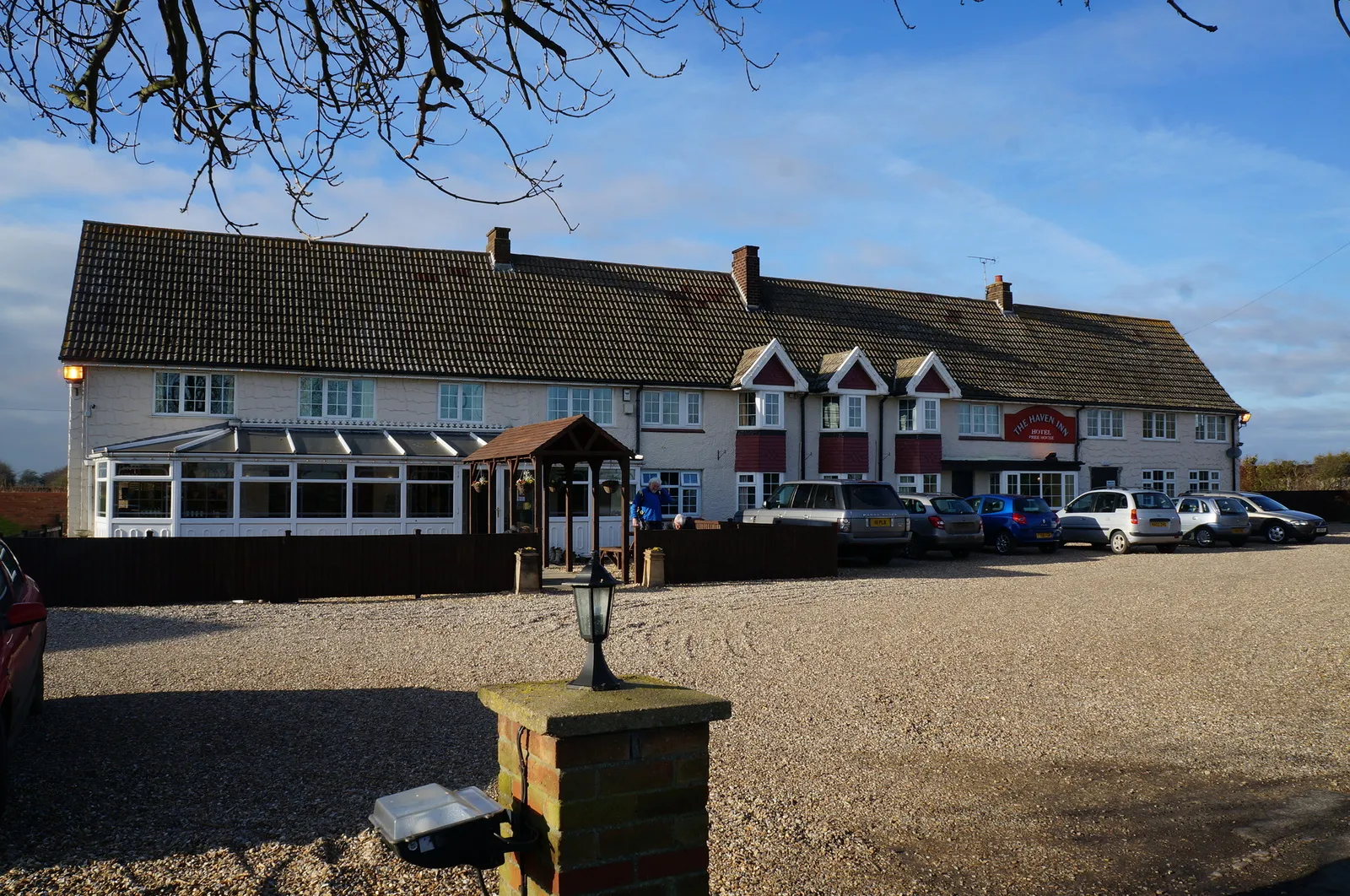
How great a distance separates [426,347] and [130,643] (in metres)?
15.8

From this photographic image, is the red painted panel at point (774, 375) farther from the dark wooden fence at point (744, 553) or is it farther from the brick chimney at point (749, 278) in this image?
the dark wooden fence at point (744, 553)

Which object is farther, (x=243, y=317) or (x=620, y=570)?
(x=243, y=317)

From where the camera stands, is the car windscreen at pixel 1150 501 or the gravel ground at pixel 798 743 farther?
the car windscreen at pixel 1150 501

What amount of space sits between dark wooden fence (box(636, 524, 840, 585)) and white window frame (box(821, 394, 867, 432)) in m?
10.2

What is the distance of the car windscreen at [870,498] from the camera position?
75.3ft

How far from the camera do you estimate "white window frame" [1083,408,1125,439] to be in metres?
36.2

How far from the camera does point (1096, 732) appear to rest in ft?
26.3

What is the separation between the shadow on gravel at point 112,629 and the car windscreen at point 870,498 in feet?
42.6

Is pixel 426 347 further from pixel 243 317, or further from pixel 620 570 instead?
pixel 620 570

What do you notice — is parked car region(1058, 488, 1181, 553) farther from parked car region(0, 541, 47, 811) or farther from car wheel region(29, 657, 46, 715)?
parked car region(0, 541, 47, 811)

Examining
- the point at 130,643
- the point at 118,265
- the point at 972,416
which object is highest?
the point at 118,265

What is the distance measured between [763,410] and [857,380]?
129 inches

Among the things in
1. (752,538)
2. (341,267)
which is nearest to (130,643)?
(752,538)

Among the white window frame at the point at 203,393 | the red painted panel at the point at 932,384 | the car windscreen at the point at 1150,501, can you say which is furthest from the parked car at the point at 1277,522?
the white window frame at the point at 203,393
